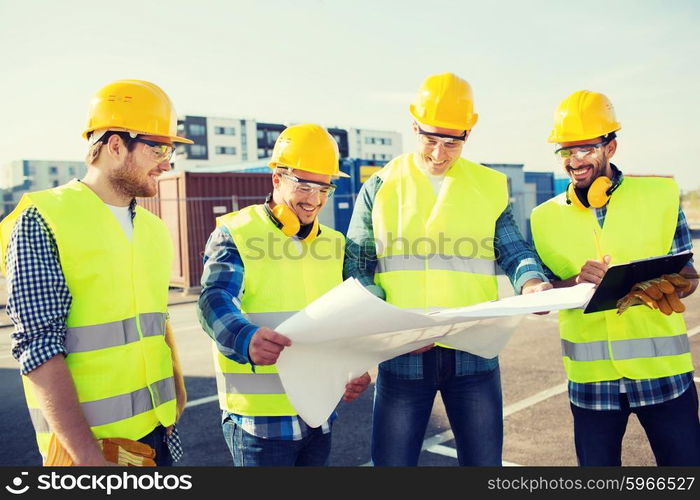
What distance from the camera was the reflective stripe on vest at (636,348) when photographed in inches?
111

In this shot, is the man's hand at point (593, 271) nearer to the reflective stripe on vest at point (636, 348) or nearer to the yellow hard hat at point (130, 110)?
the reflective stripe on vest at point (636, 348)

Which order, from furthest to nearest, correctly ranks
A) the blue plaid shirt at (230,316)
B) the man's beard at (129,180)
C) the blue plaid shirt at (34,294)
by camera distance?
1. the man's beard at (129,180)
2. the blue plaid shirt at (230,316)
3. the blue plaid shirt at (34,294)

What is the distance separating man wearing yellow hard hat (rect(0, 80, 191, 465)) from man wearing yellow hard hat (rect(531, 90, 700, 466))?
1.91 m

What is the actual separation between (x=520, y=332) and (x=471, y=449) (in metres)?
6.65

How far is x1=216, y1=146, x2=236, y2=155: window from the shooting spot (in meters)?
74.9

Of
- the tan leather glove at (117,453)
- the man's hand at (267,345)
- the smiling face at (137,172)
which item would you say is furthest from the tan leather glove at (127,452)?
the smiling face at (137,172)

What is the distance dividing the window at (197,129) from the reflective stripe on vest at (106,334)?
238 ft

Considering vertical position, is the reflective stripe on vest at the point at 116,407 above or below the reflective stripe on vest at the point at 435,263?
below

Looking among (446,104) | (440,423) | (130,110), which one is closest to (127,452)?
(130,110)

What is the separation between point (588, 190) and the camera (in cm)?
295

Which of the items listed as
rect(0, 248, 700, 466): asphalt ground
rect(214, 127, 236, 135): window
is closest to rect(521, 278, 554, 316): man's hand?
rect(0, 248, 700, 466): asphalt ground

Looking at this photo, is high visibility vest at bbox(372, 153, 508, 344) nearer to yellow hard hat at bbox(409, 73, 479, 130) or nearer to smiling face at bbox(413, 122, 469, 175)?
smiling face at bbox(413, 122, 469, 175)

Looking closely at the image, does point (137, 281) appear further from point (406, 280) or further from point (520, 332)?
point (520, 332)

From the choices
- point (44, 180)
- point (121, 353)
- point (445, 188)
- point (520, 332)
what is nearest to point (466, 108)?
point (445, 188)
